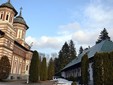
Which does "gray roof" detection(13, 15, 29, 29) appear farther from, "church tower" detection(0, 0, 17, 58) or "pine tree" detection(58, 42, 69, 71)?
"pine tree" detection(58, 42, 69, 71)

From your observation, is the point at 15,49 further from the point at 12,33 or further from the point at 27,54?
the point at 27,54

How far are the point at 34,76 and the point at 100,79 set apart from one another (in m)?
12.7

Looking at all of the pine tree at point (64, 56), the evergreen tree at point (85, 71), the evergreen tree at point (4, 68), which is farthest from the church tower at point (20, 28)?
the evergreen tree at point (85, 71)

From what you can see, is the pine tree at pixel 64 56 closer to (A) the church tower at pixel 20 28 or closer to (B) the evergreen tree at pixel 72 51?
(B) the evergreen tree at pixel 72 51

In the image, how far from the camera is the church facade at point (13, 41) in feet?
114

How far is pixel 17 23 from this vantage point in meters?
51.6

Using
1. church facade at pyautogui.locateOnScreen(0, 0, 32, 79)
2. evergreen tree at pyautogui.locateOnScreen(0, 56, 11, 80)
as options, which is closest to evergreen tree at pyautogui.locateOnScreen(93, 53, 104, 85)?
evergreen tree at pyautogui.locateOnScreen(0, 56, 11, 80)

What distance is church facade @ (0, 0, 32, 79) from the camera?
1364 inches

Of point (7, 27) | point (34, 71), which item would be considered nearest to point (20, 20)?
point (7, 27)

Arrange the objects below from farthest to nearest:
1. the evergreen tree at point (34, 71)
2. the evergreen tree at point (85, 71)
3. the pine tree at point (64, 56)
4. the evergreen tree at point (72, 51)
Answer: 1. the evergreen tree at point (72, 51)
2. the pine tree at point (64, 56)
3. the evergreen tree at point (34, 71)
4. the evergreen tree at point (85, 71)

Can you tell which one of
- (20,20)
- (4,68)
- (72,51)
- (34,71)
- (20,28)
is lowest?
(34,71)

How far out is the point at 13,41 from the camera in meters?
37.8

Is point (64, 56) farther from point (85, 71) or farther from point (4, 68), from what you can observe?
point (85, 71)

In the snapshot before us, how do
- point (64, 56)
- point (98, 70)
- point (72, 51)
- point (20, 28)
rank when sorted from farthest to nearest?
point (72, 51) < point (64, 56) < point (20, 28) < point (98, 70)
